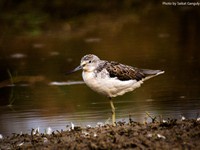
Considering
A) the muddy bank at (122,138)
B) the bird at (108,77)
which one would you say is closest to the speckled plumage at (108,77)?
the bird at (108,77)

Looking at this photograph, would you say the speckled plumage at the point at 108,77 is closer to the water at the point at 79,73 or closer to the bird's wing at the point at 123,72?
the bird's wing at the point at 123,72

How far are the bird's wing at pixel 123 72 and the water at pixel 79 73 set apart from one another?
53cm

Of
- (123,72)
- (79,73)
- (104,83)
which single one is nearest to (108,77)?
(104,83)

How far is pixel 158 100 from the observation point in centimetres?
953

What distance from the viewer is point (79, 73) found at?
1232 centimetres

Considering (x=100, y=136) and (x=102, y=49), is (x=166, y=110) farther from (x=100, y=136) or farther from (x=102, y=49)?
(x=102, y=49)

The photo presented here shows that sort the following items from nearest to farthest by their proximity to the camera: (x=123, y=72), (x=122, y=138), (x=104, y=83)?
1. (x=122, y=138)
2. (x=104, y=83)
3. (x=123, y=72)

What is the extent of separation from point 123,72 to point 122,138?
2160 mm

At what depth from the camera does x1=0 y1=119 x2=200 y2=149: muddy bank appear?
6086mm

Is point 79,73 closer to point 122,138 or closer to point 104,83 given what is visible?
point 104,83

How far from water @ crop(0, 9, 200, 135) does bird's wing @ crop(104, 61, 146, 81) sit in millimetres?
531

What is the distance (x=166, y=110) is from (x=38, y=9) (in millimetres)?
10857

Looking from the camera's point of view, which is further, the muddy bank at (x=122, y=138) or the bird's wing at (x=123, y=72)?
the bird's wing at (x=123, y=72)

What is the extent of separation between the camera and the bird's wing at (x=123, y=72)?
827 centimetres
